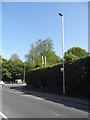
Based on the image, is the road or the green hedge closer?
the road

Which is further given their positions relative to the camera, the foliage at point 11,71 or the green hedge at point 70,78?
the foliage at point 11,71

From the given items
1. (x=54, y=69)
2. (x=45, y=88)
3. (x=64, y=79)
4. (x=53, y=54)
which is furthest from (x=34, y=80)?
(x=53, y=54)

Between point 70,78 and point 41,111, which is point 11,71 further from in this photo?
point 41,111

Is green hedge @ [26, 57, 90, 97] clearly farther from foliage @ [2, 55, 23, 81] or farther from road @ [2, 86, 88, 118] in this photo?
foliage @ [2, 55, 23, 81]

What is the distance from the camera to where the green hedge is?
3115cm

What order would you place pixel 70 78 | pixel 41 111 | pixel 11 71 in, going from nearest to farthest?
pixel 41 111 < pixel 70 78 < pixel 11 71

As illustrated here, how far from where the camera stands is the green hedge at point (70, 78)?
102ft

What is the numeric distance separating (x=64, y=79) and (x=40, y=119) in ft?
70.6

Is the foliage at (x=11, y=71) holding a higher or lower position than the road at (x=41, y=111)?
higher

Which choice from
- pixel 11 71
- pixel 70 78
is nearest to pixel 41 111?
pixel 70 78

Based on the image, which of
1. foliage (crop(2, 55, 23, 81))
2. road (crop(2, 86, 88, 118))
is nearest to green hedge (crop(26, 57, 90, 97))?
road (crop(2, 86, 88, 118))

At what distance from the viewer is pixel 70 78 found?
35219mm

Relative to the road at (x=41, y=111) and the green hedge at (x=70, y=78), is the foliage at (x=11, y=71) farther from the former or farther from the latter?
the road at (x=41, y=111)

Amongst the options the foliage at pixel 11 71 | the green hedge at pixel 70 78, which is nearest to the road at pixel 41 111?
the green hedge at pixel 70 78
